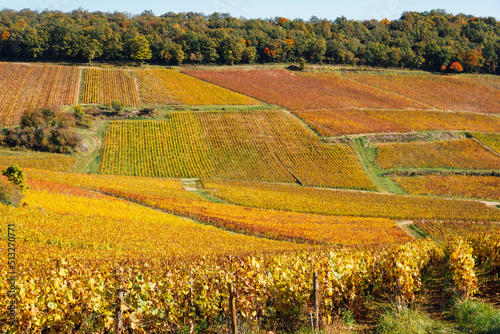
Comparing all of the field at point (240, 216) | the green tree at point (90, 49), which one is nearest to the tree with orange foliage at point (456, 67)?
the green tree at point (90, 49)

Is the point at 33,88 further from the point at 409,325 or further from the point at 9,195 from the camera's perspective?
the point at 409,325

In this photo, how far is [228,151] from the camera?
245ft

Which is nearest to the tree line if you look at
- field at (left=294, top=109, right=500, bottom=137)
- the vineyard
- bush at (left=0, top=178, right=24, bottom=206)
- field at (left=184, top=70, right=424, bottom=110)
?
field at (left=184, top=70, right=424, bottom=110)

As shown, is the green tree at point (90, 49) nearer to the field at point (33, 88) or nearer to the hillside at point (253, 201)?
the hillside at point (253, 201)

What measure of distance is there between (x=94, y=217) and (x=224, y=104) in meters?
62.5

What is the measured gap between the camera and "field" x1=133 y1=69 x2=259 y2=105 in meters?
94.2

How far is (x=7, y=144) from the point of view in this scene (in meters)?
67.0

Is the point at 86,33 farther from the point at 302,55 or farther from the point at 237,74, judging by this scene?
the point at 302,55

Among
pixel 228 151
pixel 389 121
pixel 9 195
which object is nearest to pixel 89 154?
pixel 228 151

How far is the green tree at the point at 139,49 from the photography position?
115m

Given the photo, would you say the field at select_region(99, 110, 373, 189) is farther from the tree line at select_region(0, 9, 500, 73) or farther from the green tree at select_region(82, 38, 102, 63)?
the tree line at select_region(0, 9, 500, 73)

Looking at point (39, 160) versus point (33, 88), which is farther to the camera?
point (33, 88)

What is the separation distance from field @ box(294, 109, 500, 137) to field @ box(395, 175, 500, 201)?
60.0ft

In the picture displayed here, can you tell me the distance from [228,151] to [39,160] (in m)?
29.3
